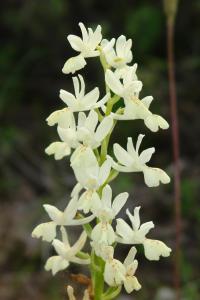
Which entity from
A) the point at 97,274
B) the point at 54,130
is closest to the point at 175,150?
the point at 97,274

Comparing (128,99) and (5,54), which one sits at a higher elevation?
(5,54)

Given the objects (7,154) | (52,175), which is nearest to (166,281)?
(52,175)

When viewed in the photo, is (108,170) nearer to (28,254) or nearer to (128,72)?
(128,72)

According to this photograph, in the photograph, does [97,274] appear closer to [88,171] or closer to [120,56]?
[88,171]

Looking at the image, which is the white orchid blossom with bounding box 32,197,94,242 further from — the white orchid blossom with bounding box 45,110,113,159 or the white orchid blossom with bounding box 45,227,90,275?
the white orchid blossom with bounding box 45,110,113,159

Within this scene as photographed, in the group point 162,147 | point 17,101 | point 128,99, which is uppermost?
point 17,101

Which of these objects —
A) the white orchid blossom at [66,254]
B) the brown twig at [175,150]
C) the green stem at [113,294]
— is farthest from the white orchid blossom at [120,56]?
the brown twig at [175,150]

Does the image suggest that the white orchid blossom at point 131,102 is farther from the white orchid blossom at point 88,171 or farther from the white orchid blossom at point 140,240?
the white orchid blossom at point 140,240
